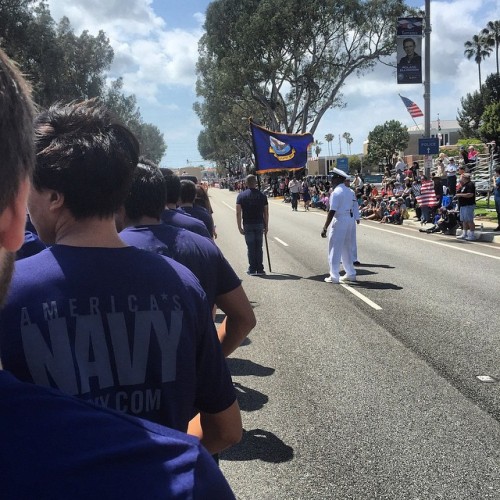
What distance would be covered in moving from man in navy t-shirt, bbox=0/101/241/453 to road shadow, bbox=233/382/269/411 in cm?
291

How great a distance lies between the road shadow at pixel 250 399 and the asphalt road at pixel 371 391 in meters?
0.02

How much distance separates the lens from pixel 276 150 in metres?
12.9

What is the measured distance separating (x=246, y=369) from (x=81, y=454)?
4.87 m

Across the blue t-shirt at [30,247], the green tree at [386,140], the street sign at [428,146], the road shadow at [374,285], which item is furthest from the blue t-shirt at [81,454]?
the green tree at [386,140]

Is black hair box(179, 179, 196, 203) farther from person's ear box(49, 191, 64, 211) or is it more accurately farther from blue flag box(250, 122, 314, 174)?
blue flag box(250, 122, 314, 174)

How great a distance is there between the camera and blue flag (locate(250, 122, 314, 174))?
41.6 ft

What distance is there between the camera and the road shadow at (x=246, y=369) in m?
5.39

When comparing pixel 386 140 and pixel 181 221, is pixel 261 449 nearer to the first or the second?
pixel 181 221

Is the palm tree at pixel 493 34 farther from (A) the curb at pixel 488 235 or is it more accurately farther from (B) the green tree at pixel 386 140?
(A) the curb at pixel 488 235

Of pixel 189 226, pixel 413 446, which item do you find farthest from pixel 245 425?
pixel 189 226

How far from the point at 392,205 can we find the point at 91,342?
21612 mm

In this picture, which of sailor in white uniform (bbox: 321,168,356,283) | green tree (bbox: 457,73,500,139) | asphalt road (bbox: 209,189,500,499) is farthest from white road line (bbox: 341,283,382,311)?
green tree (bbox: 457,73,500,139)

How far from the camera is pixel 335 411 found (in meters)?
4.39

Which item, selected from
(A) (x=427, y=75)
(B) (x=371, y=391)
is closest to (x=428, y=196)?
(A) (x=427, y=75)
